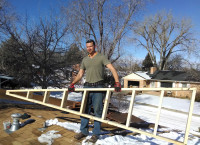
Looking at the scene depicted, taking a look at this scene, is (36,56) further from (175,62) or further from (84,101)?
(175,62)

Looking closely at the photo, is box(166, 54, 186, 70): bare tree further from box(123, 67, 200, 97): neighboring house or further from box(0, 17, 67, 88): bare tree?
box(0, 17, 67, 88): bare tree

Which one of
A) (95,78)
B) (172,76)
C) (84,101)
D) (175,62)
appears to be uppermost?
(175,62)

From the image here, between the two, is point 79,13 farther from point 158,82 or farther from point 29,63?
point 158,82

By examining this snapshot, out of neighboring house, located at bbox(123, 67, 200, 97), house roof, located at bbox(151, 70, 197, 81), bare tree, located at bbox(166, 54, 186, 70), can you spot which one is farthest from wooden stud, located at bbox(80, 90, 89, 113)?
bare tree, located at bbox(166, 54, 186, 70)

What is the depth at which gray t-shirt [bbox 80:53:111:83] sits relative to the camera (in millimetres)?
2799

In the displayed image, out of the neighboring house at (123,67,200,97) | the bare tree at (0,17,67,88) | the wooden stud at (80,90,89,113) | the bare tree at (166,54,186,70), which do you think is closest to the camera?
the wooden stud at (80,90,89,113)

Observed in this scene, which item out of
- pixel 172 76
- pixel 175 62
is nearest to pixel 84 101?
pixel 172 76

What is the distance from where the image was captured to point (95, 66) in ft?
9.27

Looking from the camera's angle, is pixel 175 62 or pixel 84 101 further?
pixel 175 62

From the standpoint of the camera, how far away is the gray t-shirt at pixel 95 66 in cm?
280

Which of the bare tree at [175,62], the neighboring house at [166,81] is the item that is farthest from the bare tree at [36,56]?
the bare tree at [175,62]

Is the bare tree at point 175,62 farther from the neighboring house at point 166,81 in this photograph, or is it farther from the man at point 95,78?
the man at point 95,78

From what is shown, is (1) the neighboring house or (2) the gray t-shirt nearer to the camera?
(2) the gray t-shirt

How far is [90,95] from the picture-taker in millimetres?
2980
